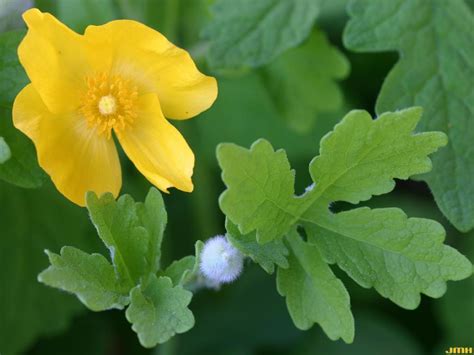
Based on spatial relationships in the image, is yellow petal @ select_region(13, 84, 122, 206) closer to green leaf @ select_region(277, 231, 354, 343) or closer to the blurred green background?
green leaf @ select_region(277, 231, 354, 343)

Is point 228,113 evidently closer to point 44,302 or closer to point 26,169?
point 44,302

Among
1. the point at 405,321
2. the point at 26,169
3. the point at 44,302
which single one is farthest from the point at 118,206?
the point at 405,321

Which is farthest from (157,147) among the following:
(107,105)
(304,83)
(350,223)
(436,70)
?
(304,83)

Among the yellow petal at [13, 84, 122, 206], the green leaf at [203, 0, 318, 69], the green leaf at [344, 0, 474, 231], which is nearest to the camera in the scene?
the yellow petal at [13, 84, 122, 206]

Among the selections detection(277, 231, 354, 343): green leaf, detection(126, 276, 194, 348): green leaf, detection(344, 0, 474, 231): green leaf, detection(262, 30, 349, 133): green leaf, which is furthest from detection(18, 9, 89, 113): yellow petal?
detection(262, 30, 349, 133): green leaf

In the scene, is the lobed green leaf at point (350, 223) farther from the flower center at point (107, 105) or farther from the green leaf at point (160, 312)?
the flower center at point (107, 105)

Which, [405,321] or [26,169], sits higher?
[26,169]
